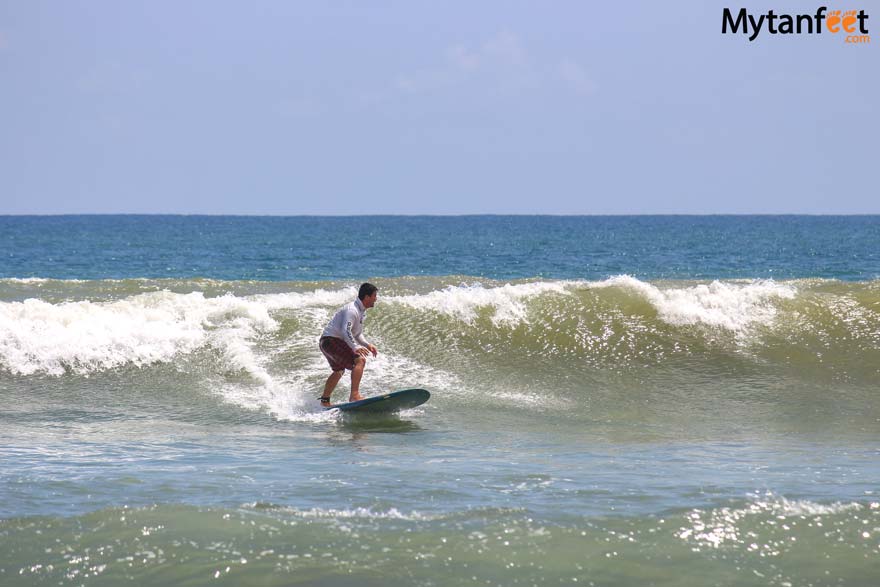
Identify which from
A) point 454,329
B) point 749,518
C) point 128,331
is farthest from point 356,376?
point 749,518

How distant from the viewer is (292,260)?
46.8m

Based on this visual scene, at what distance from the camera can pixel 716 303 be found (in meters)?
15.5

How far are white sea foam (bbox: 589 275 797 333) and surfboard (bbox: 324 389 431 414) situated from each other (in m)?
5.79

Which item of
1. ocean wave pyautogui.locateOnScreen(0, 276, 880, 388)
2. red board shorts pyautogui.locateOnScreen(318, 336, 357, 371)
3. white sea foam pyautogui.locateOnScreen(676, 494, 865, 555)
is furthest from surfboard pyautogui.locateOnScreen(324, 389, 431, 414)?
white sea foam pyautogui.locateOnScreen(676, 494, 865, 555)

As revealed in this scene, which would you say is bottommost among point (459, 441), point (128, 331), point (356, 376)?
point (459, 441)

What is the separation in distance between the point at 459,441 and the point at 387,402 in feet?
4.44

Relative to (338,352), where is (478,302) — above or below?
above

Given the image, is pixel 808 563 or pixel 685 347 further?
pixel 685 347

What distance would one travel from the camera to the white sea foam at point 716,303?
14.9m

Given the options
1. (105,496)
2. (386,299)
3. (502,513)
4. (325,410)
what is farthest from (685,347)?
(105,496)

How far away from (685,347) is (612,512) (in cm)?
807

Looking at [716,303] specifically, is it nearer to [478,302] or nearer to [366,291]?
[478,302]

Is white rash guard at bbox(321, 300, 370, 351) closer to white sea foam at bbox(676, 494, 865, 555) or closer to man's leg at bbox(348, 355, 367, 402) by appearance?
man's leg at bbox(348, 355, 367, 402)

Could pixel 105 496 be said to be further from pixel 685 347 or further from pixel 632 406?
pixel 685 347
